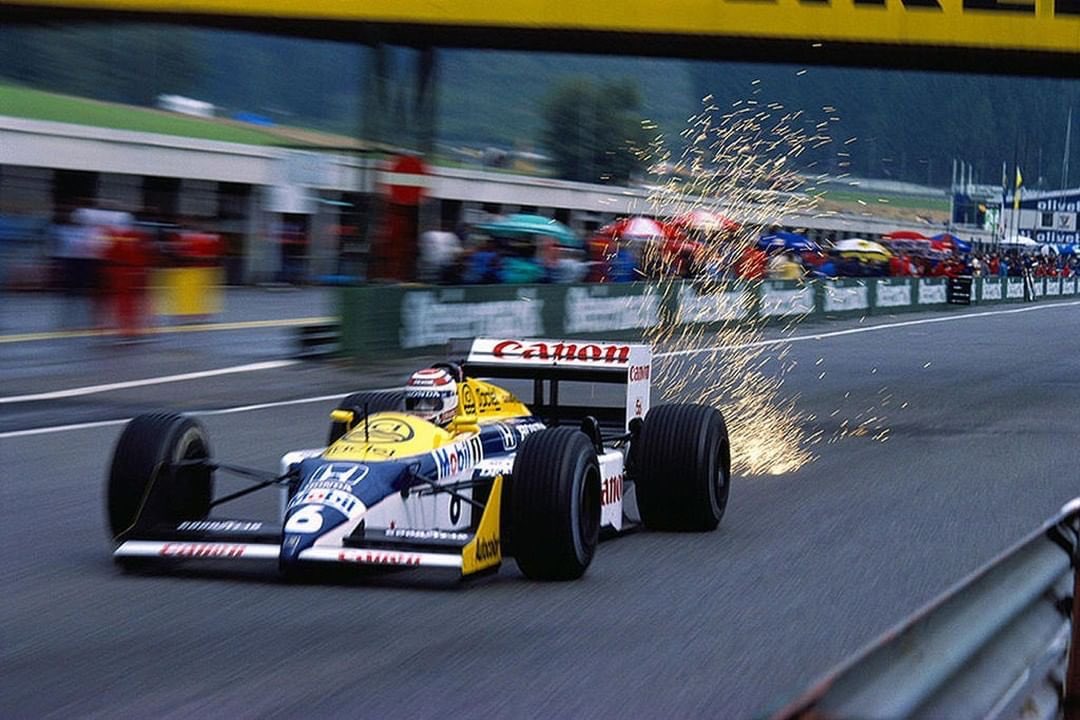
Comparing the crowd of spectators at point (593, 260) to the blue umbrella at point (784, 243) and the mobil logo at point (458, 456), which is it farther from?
the mobil logo at point (458, 456)

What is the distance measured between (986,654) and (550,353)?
627cm

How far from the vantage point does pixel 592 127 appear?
7688cm

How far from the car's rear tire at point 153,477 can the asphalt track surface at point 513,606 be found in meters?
0.30

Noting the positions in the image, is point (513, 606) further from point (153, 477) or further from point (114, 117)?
point (114, 117)

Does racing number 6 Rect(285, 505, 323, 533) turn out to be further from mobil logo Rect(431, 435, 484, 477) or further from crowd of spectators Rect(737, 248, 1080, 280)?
crowd of spectators Rect(737, 248, 1080, 280)

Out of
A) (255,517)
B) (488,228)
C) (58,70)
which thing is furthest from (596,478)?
(58,70)

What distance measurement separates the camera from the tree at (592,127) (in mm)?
76125

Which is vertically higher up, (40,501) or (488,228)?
(488,228)

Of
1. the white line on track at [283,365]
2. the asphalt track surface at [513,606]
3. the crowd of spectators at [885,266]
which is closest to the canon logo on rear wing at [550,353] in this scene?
the asphalt track surface at [513,606]

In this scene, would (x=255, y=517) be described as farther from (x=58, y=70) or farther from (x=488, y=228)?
(x=58, y=70)

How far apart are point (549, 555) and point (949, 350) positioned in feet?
76.5

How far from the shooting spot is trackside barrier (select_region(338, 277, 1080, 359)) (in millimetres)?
22250

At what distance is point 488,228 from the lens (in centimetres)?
3769

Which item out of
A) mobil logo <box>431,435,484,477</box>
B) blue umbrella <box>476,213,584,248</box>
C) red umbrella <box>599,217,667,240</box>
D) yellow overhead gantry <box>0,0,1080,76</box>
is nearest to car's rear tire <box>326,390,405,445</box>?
mobil logo <box>431,435,484,477</box>
